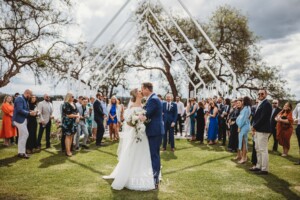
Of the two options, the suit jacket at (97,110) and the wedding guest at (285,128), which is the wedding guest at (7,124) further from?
the wedding guest at (285,128)

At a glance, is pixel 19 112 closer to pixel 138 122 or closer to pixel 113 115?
pixel 138 122

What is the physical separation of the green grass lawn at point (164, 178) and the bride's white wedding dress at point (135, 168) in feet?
0.60

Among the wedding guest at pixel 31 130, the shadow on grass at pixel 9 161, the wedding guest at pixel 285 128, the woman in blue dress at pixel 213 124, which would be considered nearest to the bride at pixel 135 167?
the shadow on grass at pixel 9 161

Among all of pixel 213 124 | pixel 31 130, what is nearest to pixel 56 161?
pixel 31 130

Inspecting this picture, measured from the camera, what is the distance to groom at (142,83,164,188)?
5820 mm

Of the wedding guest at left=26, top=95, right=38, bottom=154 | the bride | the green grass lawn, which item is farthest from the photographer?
the wedding guest at left=26, top=95, right=38, bottom=154

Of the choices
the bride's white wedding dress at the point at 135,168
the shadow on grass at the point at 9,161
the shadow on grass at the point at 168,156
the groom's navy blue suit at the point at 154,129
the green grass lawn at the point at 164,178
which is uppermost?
the groom's navy blue suit at the point at 154,129

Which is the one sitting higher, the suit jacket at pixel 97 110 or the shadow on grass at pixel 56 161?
the suit jacket at pixel 97 110

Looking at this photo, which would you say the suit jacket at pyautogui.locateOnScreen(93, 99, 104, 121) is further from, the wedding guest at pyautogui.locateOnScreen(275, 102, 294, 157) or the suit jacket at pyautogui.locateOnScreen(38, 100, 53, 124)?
the wedding guest at pyautogui.locateOnScreen(275, 102, 294, 157)

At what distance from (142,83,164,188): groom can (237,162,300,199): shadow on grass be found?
2.51 m

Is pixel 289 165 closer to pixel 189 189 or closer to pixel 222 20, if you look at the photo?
pixel 189 189

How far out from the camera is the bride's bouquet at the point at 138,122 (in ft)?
18.9

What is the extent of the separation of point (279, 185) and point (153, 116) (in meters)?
3.18

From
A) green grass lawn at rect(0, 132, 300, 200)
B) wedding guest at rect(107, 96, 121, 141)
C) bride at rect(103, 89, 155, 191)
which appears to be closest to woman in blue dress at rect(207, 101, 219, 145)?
green grass lawn at rect(0, 132, 300, 200)
